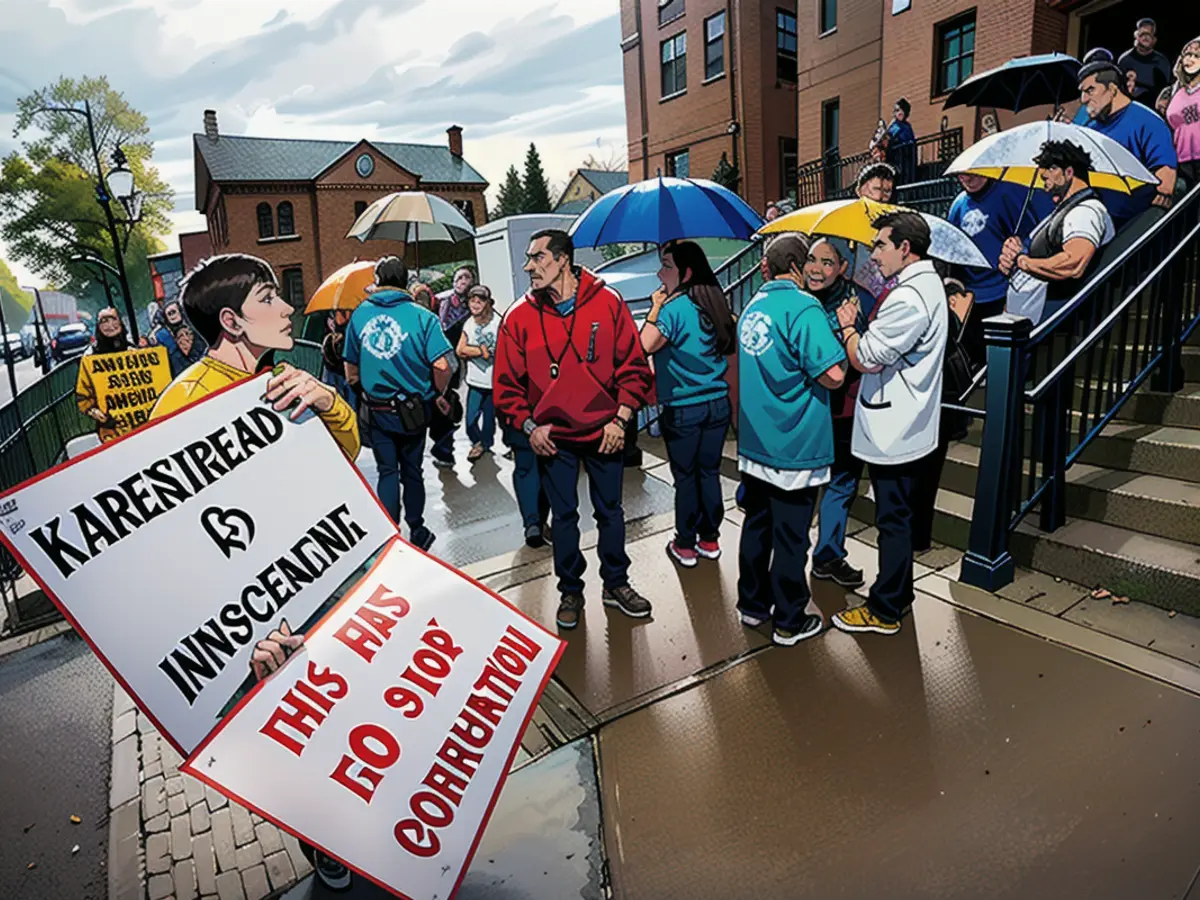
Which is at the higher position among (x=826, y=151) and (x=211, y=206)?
(x=211, y=206)

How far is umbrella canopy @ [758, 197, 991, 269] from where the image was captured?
369cm

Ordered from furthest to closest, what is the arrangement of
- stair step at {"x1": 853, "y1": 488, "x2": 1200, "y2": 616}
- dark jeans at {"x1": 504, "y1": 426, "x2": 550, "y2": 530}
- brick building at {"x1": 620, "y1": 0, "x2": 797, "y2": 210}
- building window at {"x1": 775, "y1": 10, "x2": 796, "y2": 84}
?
building window at {"x1": 775, "y1": 10, "x2": 796, "y2": 84}
brick building at {"x1": 620, "y1": 0, "x2": 797, "y2": 210}
dark jeans at {"x1": 504, "y1": 426, "x2": 550, "y2": 530}
stair step at {"x1": 853, "y1": 488, "x2": 1200, "y2": 616}

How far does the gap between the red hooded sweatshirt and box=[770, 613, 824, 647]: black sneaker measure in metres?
1.41

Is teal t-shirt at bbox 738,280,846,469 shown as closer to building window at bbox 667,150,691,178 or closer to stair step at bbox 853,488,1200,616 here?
stair step at bbox 853,488,1200,616

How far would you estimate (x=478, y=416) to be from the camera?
25.0 ft

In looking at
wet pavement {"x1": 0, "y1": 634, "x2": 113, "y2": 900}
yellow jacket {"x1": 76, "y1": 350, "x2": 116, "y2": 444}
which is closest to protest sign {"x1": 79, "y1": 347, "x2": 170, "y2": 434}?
yellow jacket {"x1": 76, "y1": 350, "x2": 116, "y2": 444}

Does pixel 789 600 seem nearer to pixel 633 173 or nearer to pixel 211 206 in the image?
pixel 633 173

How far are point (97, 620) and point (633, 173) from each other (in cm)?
2485

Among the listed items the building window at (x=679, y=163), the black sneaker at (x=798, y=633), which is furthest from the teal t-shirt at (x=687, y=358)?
the building window at (x=679, y=163)

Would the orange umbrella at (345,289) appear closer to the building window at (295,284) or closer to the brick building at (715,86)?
the brick building at (715,86)

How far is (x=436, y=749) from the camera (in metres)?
2.03

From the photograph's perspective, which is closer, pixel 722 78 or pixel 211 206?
pixel 722 78

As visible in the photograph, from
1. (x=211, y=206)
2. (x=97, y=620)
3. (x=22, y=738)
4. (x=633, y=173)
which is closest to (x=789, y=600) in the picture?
(x=97, y=620)

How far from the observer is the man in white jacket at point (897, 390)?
10.7 feet
